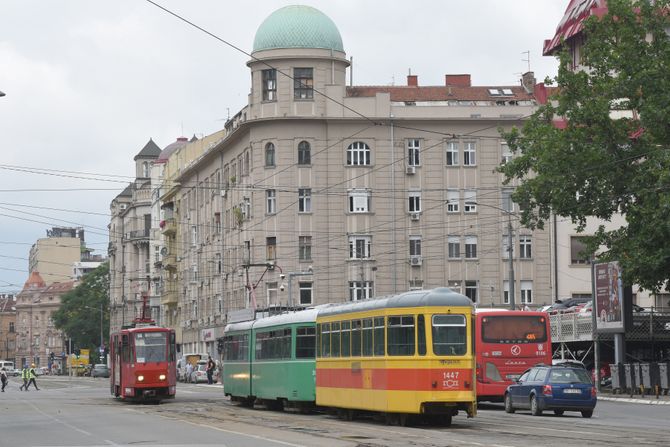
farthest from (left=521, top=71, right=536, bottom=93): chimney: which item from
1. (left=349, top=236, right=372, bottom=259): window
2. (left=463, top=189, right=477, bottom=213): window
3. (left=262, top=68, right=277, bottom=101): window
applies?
(left=262, top=68, right=277, bottom=101): window

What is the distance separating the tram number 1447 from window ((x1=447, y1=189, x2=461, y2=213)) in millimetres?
51603

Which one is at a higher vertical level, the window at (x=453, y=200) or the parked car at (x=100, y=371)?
the window at (x=453, y=200)

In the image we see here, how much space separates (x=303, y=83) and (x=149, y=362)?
108ft

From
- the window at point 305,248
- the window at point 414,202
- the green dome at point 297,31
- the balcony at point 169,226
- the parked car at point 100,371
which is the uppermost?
the green dome at point 297,31

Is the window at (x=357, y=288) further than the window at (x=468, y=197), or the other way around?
the window at (x=468, y=197)

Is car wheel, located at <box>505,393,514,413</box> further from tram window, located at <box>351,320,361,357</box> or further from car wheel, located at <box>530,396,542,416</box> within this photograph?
tram window, located at <box>351,320,361,357</box>

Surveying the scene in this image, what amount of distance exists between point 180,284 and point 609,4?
63.5 meters

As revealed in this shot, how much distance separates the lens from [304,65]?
77250 millimetres

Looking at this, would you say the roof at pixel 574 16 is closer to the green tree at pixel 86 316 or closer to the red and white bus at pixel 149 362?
the red and white bus at pixel 149 362

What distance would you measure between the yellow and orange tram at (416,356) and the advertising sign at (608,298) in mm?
19893

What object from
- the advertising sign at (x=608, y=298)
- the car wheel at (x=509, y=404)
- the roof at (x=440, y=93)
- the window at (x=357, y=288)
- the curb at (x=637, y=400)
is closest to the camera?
the car wheel at (x=509, y=404)

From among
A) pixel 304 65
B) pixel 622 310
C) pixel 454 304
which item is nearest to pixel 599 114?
pixel 622 310

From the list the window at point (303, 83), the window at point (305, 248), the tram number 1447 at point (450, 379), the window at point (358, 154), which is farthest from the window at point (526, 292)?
the tram number 1447 at point (450, 379)

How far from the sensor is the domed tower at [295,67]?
77.2 metres
